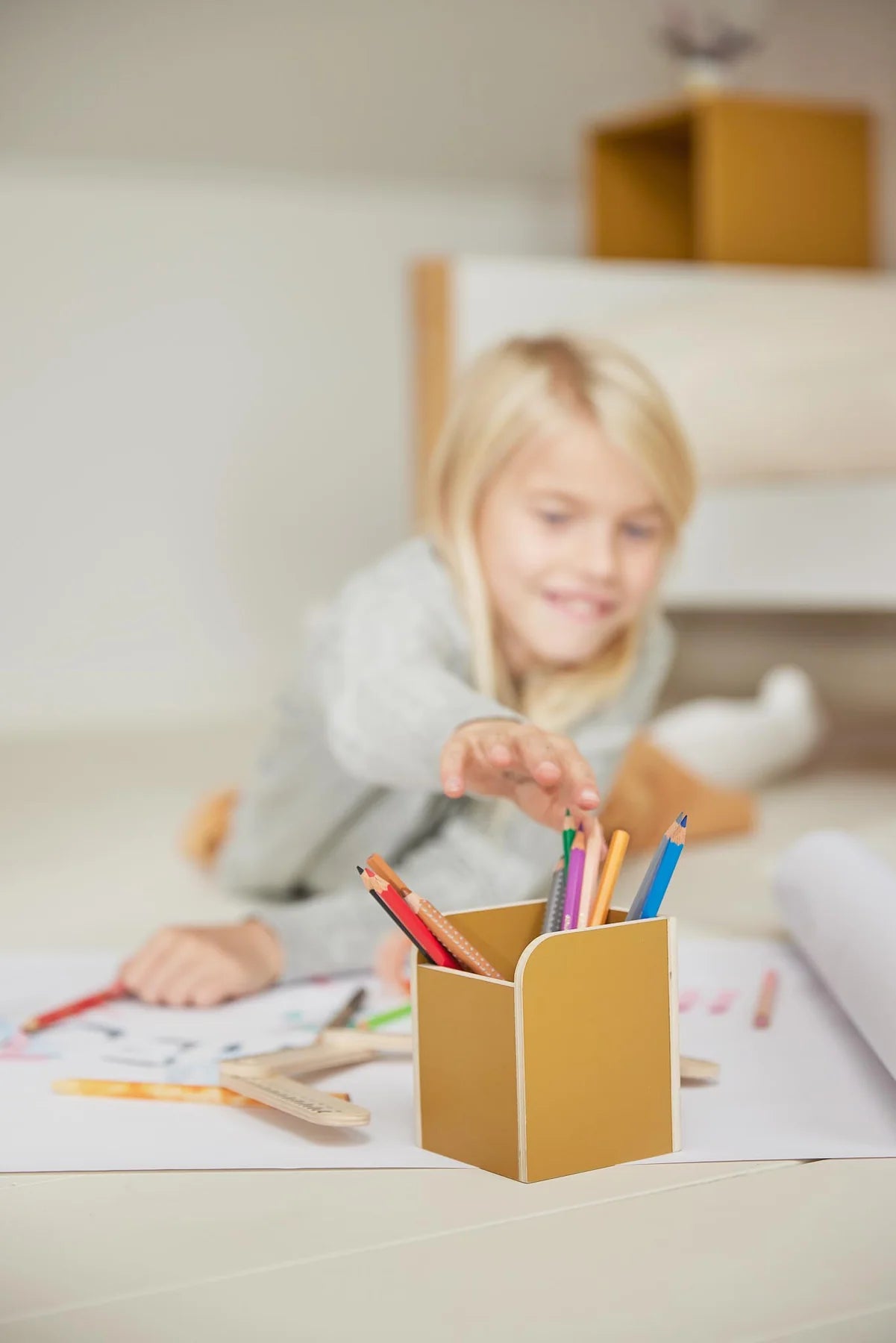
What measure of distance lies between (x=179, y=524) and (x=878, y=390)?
1.09 meters

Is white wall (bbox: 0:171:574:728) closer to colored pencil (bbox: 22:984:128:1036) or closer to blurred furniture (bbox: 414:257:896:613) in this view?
blurred furniture (bbox: 414:257:896:613)

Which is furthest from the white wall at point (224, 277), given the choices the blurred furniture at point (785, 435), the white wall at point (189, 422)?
the blurred furniture at point (785, 435)

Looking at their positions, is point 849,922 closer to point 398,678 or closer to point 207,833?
point 398,678

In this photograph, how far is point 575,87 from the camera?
2.25m

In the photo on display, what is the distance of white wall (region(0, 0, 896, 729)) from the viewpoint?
78.5 inches

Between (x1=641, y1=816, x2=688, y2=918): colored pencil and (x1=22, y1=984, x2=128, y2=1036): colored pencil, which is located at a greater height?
(x1=641, y1=816, x2=688, y2=918): colored pencil

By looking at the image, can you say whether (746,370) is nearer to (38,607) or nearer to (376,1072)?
(376,1072)

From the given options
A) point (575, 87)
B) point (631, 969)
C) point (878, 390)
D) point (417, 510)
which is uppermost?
point (575, 87)

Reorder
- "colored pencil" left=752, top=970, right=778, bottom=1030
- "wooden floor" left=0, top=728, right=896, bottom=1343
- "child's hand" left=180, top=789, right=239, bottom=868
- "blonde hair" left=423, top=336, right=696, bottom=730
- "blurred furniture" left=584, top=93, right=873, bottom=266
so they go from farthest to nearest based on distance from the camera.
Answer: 1. "blurred furniture" left=584, top=93, right=873, bottom=266
2. "child's hand" left=180, top=789, right=239, bottom=868
3. "blonde hair" left=423, top=336, right=696, bottom=730
4. "colored pencil" left=752, top=970, right=778, bottom=1030
5. "wooden floor" left=0, top=728, right=896, bottom=1343

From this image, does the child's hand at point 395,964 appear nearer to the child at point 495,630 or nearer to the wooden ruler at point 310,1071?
the child at point 495,630

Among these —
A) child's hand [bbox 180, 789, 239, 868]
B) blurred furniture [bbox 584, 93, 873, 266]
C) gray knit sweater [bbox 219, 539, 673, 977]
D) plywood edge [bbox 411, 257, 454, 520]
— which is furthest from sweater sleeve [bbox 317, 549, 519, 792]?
blurred furniture [bbox 584, 93, 873, 266]

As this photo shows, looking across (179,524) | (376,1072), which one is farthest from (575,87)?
(376,1072)

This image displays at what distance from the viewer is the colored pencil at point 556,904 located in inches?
20.2

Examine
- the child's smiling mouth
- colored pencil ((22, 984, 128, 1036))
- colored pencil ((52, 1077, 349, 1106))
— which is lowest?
colored pencil ((22, 984, 128, 1036))
